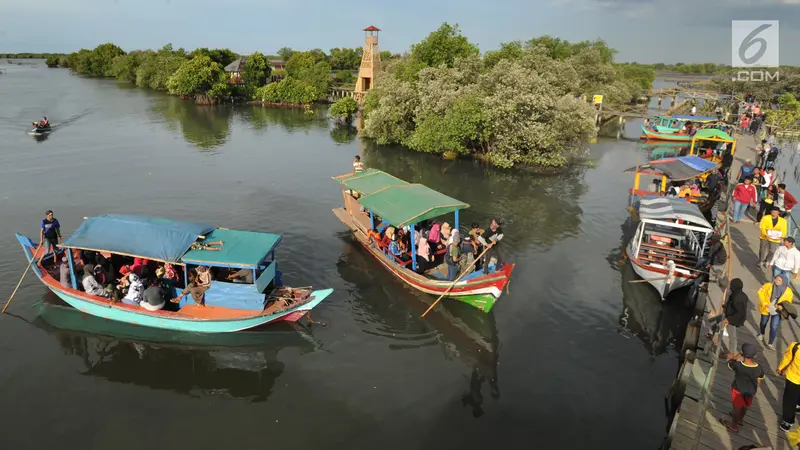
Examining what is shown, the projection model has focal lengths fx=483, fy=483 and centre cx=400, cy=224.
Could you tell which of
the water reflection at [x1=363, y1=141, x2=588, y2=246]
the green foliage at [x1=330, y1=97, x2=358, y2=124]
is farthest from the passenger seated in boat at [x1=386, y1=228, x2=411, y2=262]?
the green foliage at [x1=330, y1=97, x2=358, y2=124]

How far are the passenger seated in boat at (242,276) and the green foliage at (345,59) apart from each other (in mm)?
122468

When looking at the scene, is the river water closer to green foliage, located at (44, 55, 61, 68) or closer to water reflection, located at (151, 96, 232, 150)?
water reflection, located at (151, 96, 232, 150)

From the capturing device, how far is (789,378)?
32.0 ft

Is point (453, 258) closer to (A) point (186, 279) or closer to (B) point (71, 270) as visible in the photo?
Result: (A) point (186, 279)

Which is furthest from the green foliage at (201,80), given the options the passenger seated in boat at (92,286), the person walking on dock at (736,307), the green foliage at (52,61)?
the green foliage at (52,61)

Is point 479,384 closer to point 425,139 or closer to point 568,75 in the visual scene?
point 425,139

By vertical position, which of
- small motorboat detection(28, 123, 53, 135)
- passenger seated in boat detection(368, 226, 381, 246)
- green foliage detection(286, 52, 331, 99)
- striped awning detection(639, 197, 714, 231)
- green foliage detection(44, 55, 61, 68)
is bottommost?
passenger seated in boat detection(368, 226, 381, 246)

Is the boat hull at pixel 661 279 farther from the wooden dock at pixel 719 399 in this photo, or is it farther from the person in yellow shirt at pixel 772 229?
the person in yellow shirt at pixel 772 229

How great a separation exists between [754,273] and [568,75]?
42.1 meters

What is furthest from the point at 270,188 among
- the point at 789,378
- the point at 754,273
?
the point at 789,378

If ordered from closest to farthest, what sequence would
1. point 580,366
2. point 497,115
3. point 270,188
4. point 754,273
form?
point 580,366 < point 754,273 < point 270,188 < point 497,115

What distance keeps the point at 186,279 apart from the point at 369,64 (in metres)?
66.9

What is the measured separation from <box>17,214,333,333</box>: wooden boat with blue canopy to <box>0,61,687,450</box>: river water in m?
0.81

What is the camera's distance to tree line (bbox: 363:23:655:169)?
37438 millimetres
